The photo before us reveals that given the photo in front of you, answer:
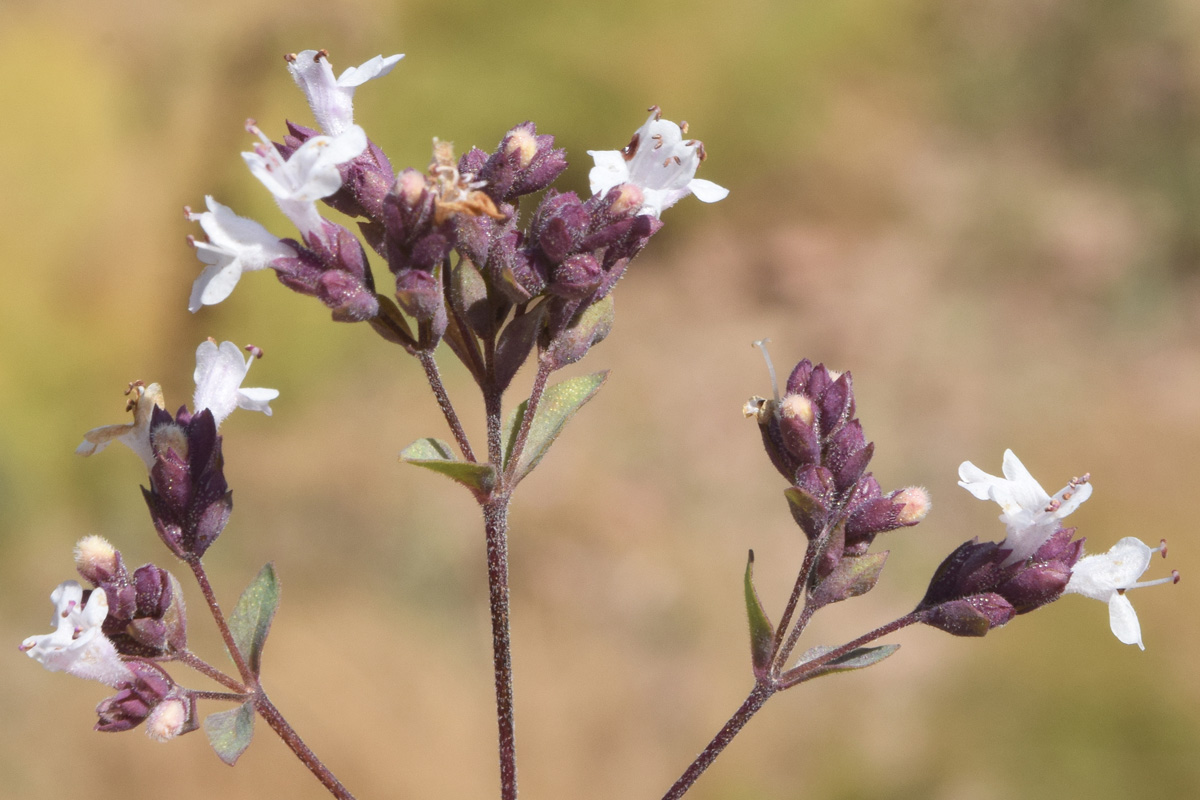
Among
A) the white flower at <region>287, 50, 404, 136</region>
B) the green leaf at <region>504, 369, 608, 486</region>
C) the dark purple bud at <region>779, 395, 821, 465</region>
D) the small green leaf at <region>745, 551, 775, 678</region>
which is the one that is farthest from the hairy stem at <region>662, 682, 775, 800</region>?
the white flower at <region>287, 50, 404, 136</region>

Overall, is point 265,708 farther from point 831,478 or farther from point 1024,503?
point 1024,503

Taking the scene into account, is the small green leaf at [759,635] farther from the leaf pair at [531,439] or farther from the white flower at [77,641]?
the white flower at [77,641]

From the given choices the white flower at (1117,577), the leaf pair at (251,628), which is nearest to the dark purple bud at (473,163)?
the leaf pair at (251,628)

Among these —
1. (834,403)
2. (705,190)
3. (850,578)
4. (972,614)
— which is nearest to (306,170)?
(705,190)

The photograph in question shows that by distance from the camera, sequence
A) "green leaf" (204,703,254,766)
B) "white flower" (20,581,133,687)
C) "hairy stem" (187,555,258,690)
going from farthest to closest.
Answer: "hairy stem" (187,555,258,690), "green leaf" (204,703,254,766), "white flower" (20,581,133,687)

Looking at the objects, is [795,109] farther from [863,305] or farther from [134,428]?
[134,428]

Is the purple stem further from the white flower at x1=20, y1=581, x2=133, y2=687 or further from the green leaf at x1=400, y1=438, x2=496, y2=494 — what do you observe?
the green leaf at x1=400, y1=438, x2=496, y2=494

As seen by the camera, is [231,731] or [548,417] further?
[548,417]
